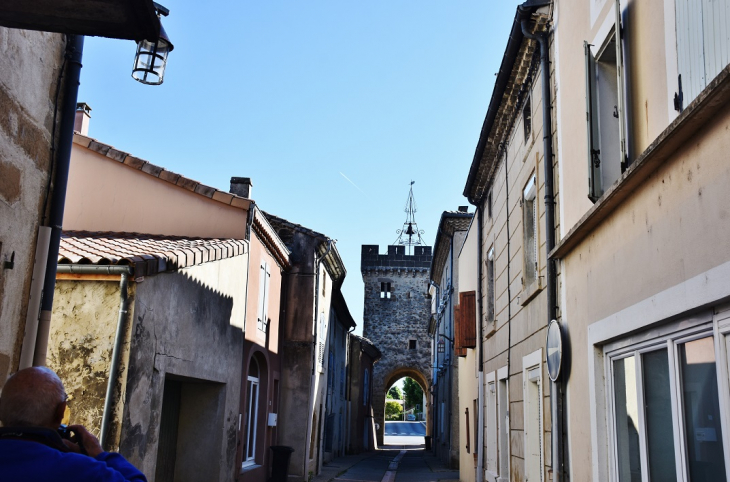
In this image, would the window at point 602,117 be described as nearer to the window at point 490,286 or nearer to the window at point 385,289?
the window at point 490,286

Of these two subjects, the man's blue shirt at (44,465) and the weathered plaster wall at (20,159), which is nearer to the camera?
the man's blue shirt at (44,465)

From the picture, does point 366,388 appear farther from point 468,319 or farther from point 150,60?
point 150,60

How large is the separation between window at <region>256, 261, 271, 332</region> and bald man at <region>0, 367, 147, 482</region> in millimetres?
12008

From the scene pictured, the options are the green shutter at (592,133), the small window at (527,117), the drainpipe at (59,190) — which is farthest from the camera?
the small window at (527,117)

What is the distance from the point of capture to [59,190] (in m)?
4.91

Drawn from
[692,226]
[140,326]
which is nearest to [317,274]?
[140,326]

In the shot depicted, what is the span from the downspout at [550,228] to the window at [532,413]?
118cm

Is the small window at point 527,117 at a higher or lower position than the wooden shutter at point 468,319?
higher

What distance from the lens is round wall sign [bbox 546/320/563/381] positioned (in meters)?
6.46

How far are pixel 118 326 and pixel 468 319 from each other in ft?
27.4

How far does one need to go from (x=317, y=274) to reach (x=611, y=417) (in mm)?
13024

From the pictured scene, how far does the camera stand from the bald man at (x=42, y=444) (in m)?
2.21

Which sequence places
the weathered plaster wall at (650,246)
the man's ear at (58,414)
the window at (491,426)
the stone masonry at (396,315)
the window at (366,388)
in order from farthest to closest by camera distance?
the stone masonry at (396,315) → the window at (366,388) → the window at (491,426) → the weathered plaster wall at (650,246) → the man's ear at (58,414)

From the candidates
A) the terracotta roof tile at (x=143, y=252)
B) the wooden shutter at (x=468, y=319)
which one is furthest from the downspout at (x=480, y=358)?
the terracotta roof tile at (x=143, y=252)
